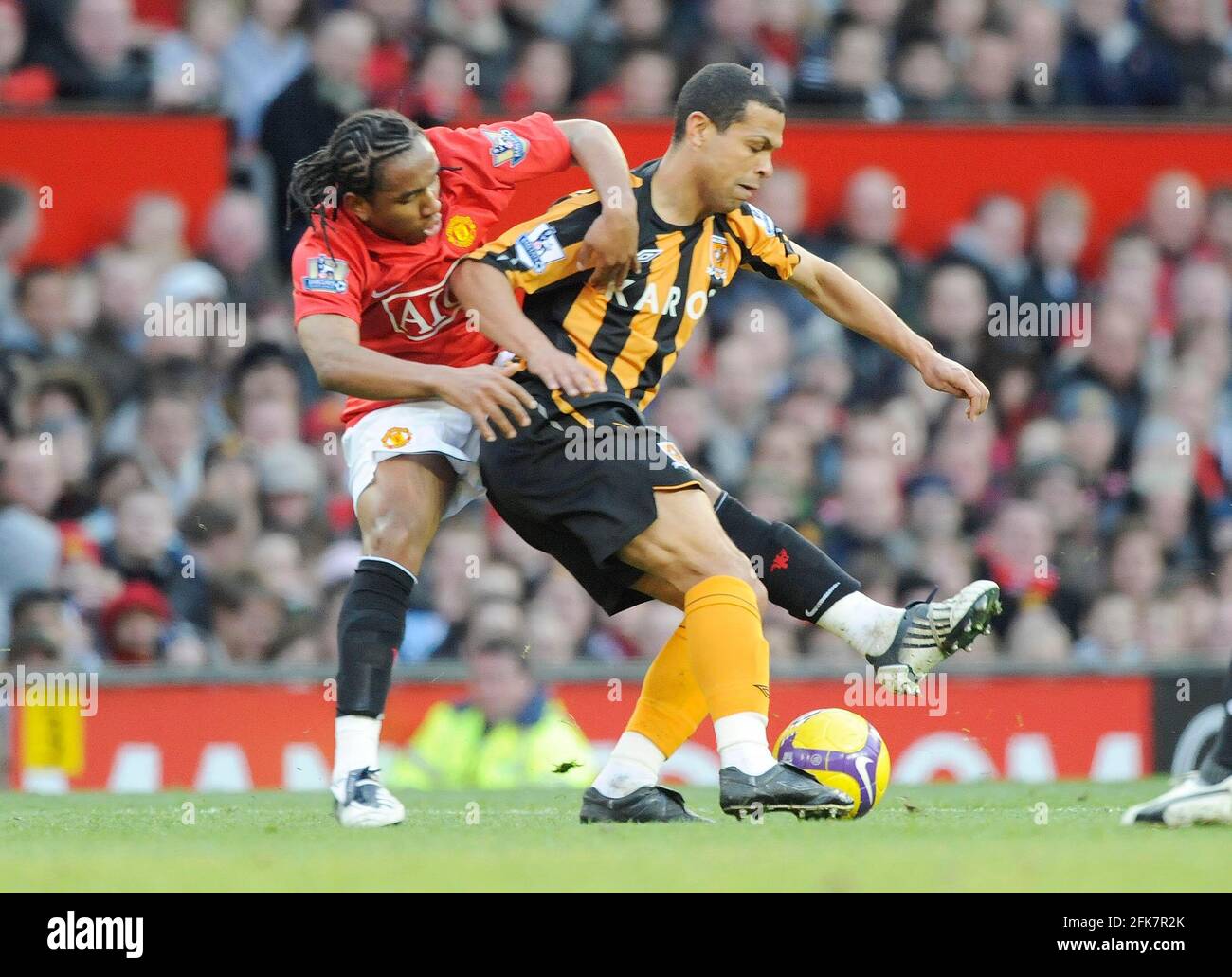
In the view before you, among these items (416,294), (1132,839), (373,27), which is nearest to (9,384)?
(373,27)

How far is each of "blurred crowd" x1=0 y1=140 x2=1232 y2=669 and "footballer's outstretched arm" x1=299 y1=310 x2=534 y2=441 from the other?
9.61 feet

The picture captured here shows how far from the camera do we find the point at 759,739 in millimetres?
4730

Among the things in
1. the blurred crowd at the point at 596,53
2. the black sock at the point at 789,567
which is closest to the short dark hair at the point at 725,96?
the black sock at the point at 789,567

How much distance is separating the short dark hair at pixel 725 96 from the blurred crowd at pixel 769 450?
319cm

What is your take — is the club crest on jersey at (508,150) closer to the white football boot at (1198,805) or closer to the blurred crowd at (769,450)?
the white football boot at (1198,805)

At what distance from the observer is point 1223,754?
4738mm

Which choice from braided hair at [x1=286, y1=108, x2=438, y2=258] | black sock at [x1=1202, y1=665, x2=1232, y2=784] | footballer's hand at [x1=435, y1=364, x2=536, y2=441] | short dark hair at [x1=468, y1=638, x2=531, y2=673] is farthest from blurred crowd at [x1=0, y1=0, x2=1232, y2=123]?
black sock at [x1=1202, y1=665, x2=1232, y2=784]

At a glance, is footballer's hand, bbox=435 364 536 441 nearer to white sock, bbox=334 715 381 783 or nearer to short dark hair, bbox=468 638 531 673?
white sock, bbox=334 715 381 783

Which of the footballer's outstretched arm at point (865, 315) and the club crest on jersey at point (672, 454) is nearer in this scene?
the club crest on jersey at point (672, 454)

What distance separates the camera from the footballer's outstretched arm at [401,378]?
191 inches

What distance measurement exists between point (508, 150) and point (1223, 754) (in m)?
2.39

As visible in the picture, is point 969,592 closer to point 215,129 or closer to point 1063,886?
point 1063,886

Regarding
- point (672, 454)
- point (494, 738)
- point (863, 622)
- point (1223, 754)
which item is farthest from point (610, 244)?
point (494, 738)

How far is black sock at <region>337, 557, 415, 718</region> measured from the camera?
5.05m
